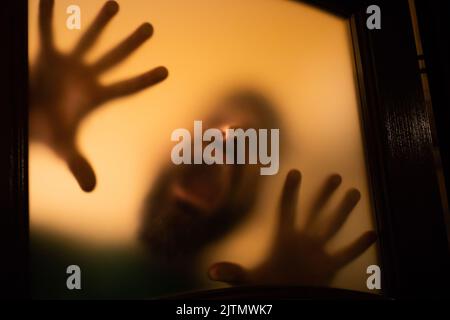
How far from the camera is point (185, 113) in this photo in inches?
38.1

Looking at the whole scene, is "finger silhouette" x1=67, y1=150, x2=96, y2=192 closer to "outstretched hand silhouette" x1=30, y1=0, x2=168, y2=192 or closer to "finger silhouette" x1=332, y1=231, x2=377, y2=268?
"outstretched hand silhouette" x1=30, y1=0, x2=168, y2=192

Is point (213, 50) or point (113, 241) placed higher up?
point (213, 50)

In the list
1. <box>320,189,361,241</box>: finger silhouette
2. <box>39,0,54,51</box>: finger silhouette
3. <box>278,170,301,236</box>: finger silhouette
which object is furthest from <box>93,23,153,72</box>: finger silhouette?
<box>320,189,361,241</box>: finger silhouette

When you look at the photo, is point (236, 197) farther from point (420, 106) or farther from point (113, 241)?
point (420, 106)

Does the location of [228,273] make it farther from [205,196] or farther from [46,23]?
[46,23]

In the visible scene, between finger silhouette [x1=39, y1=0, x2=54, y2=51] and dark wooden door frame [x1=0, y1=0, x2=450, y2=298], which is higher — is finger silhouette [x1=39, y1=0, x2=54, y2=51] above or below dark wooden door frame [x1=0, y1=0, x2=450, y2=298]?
above

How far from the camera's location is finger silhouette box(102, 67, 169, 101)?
0.95 metres

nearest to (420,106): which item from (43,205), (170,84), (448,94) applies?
(448,94)

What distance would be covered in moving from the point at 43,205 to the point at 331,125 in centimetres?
66

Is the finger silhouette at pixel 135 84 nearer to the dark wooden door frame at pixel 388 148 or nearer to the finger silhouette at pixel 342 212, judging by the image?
the dark wooden door frame at pixel 388 148

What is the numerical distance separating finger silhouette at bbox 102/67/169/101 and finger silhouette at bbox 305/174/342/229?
0.44 m

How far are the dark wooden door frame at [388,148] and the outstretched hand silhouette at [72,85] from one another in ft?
0.11

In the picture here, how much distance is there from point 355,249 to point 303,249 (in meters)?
0.12

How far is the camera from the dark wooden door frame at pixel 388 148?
88 centimetres
